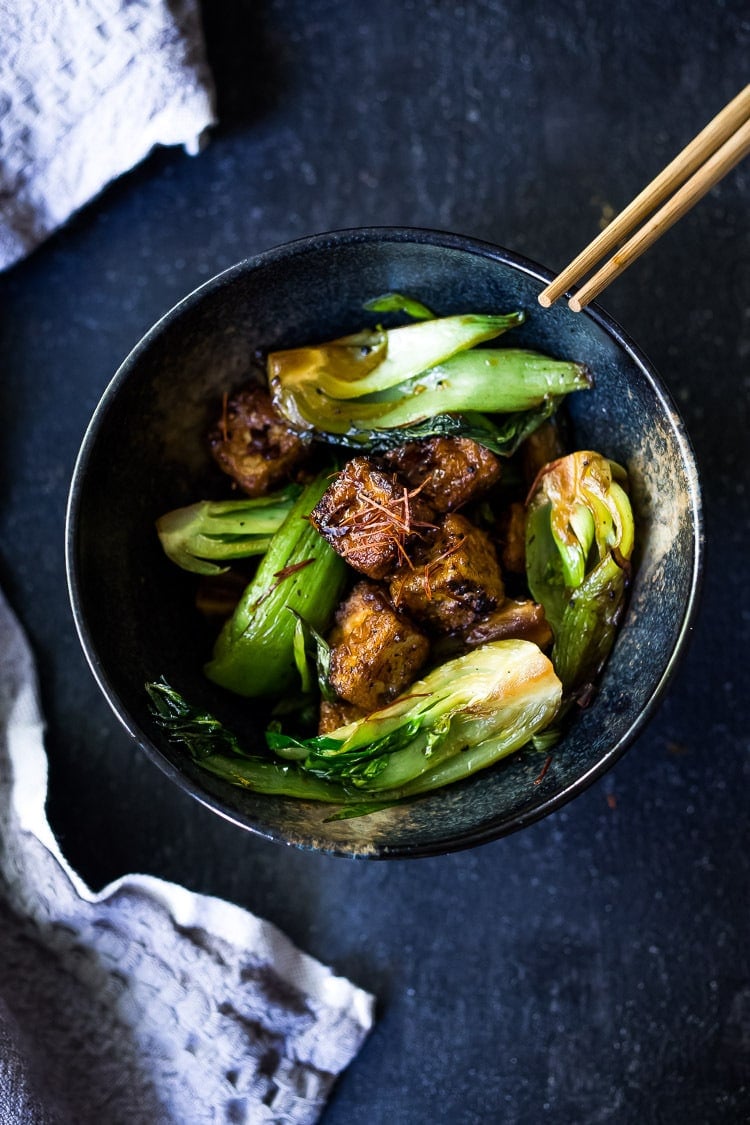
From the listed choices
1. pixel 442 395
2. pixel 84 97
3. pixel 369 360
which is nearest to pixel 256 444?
pixel 369 360

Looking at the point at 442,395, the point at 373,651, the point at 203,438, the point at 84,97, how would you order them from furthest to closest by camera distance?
the point at 84,97, the point at 203,438, the point at 442,395, the point at 373,651

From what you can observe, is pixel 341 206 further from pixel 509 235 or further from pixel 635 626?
pixel 635 626

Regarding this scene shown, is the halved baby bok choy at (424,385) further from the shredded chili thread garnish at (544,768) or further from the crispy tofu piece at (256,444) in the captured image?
the shredded chili thread garnish at (544,768)

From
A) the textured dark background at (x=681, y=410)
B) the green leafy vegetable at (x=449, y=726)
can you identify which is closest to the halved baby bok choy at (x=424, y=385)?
the green leafy vegetable at (x=449, y=726)

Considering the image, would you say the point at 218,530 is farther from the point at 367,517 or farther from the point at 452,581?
the point at 452,581

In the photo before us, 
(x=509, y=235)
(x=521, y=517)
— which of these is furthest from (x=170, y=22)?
(x=521, y=517)

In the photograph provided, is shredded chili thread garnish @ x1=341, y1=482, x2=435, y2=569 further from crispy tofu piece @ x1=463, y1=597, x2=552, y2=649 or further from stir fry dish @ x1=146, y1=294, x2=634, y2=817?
crispy tofu piece @ x1=463, y1=597, x2=552, y2=649

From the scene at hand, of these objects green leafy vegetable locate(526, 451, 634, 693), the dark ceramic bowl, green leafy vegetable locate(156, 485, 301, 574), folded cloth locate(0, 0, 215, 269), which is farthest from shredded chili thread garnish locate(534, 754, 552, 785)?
folded cloth locate(0, 0, 215, 269)
